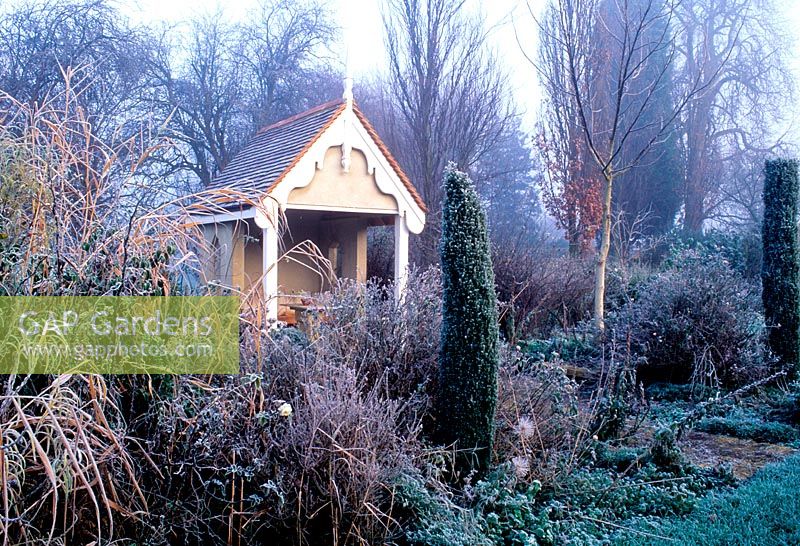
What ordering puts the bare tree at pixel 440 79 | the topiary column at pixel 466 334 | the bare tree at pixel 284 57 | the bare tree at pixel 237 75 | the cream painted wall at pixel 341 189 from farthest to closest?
the bare tree at pixel 284 57 < the bare tree at pixel 237 75 < the bare tree at pixel 440 79 < the cream painted wall at pixel 341 189 < the topiary column at pixel 466 334

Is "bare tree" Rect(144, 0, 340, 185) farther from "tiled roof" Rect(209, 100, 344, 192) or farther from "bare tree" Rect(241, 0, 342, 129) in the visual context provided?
"tiled roof" Rect(209, 100, 344, 192)

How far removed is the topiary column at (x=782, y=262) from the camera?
7277 mm

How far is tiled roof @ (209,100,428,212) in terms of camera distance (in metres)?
8.48

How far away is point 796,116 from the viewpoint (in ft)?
61.7

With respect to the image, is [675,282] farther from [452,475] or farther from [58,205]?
[58,205]

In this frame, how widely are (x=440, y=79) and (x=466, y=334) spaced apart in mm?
9703

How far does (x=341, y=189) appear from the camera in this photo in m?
8.96

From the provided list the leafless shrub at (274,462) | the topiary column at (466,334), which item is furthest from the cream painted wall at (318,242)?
the leafless shrub at (274,462)

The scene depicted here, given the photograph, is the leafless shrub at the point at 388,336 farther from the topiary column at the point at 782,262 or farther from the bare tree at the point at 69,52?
the bare tree at the point at 69,52

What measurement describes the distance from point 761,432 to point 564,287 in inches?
205

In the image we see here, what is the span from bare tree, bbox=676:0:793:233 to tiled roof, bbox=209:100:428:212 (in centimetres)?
1334

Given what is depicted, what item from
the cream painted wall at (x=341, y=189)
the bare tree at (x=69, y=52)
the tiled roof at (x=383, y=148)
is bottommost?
the cream painted wall at (x=341, y=189)

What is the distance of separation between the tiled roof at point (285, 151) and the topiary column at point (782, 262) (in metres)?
4.65

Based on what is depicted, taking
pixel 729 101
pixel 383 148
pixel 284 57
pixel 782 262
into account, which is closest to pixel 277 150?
pixel 383 148
